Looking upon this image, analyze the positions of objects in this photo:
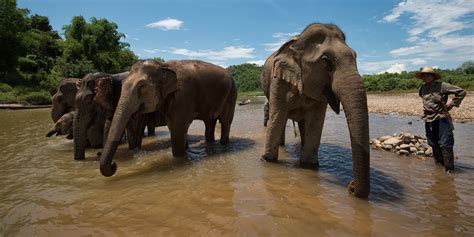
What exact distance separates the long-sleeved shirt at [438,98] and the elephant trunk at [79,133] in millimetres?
7314

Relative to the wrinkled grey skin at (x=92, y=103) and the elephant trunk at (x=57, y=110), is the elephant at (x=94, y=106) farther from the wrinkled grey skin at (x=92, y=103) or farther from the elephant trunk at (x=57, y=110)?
the elephant trunk at (x=57, y=110)

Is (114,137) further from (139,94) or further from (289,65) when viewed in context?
(289,65)

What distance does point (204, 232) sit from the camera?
12.0 feet

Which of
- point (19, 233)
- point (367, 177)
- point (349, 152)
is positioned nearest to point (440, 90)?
point (349, 152)

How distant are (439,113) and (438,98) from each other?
293mm

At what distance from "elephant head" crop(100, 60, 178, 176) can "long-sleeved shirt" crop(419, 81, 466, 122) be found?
17.1 ft

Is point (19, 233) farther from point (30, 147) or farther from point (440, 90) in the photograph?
point (440, 90)

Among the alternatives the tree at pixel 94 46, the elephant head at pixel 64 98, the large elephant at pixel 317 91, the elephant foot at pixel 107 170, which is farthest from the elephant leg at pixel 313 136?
the tree at pixel 94 46

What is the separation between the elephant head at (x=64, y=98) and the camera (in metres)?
10.3

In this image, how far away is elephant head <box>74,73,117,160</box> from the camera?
764cm

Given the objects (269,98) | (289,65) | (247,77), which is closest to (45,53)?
(269,98)

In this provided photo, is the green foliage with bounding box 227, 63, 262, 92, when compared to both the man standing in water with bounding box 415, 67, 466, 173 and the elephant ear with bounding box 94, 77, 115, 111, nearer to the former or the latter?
the elephant ear with bounding box 94, 77, 115, 111

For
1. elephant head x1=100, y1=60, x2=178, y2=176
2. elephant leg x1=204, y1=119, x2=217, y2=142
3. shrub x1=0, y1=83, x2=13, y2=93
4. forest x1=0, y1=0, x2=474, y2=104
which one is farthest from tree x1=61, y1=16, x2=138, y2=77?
elephant head x1=100, y1=60, x2=178, y2=176

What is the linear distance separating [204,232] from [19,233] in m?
2.03
